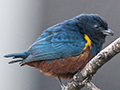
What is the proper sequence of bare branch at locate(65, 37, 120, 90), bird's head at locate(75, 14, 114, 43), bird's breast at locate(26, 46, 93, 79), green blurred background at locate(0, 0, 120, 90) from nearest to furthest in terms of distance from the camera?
1. bare branch at locate(65, 37, 120, 90)
2. bird's breast at locate(26, 46, 93, 79)
3. bird's head at locate(75, 14, 114, 43)
4. green blurred background at locate(0, 0, 120, 90)

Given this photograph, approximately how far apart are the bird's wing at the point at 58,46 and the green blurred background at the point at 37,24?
1.09 metres

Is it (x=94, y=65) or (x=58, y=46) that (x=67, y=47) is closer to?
(x=58, y=46)

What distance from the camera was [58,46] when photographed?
2.50m

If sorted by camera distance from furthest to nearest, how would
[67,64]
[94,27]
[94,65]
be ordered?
1. [94,27]
2. [67,64]
3. [94,65]

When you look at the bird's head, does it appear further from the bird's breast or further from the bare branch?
the bare branch

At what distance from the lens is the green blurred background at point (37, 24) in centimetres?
358

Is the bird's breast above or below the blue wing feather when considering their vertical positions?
below

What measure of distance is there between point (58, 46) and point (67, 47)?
85mm

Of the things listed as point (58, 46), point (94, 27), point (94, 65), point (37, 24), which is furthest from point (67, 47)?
point (37, 24)

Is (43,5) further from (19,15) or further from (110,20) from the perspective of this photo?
(110,20)

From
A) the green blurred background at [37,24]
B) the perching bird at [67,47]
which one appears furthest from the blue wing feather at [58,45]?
the green blurred background at [37,24]

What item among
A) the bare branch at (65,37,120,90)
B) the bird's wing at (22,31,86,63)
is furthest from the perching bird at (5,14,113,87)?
the bare branch at (65,37,120,90)

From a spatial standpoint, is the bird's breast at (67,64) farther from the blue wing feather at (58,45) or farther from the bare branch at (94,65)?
the bare branch at (94,65)

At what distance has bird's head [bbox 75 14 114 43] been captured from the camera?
8.57ft
